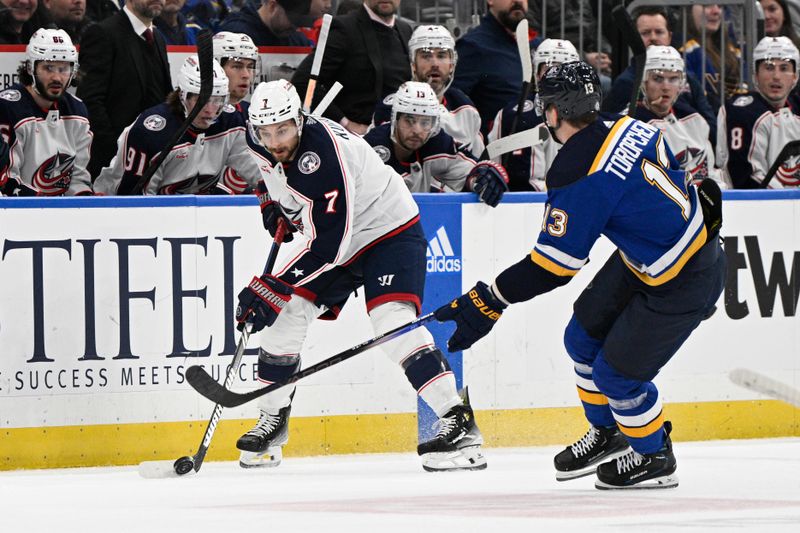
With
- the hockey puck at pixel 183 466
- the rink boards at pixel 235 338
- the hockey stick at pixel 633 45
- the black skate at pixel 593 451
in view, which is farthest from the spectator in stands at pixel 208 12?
the black skate at pixel 593 451

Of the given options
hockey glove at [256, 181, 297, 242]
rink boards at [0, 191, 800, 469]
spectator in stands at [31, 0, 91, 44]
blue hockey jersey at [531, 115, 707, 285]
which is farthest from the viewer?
spectator in stands at [31, 0, 91, 44]

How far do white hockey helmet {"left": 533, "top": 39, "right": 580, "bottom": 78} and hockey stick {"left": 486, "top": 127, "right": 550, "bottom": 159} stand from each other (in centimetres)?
43

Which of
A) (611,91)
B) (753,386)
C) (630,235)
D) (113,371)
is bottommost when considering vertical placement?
(113,371)

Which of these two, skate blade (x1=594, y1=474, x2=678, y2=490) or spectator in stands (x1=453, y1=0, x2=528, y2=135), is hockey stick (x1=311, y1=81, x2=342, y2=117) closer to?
spectator in stands (x1=453, y1=0, x2=528, y2=135)

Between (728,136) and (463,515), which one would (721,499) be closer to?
(463,515)

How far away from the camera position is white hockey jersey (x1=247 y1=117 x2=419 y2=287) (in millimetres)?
4688

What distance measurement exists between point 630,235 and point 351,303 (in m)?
1.65

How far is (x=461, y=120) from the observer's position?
6141 mm

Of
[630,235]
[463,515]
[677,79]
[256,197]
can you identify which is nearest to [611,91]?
[677,79]

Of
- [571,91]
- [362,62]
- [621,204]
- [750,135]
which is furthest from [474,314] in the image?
[750,135]

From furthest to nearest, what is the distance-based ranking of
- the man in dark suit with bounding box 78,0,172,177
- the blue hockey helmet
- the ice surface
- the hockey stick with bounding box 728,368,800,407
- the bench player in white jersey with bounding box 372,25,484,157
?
the bench player in white jersey with bounding box 372,25,484,157 → the man in dark suit with bounding box 78,0,172,177 → the blue hockey helmet → the ice surface → the hockey stick with bounding box 728,368,800,407

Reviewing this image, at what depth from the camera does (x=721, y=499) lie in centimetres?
411

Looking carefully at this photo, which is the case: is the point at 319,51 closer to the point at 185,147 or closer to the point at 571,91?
the point at 185,147

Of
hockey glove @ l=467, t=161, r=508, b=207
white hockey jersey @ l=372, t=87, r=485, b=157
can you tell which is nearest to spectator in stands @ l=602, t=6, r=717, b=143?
white hockey jersey @ l=372, t=87, r=485, b=157
